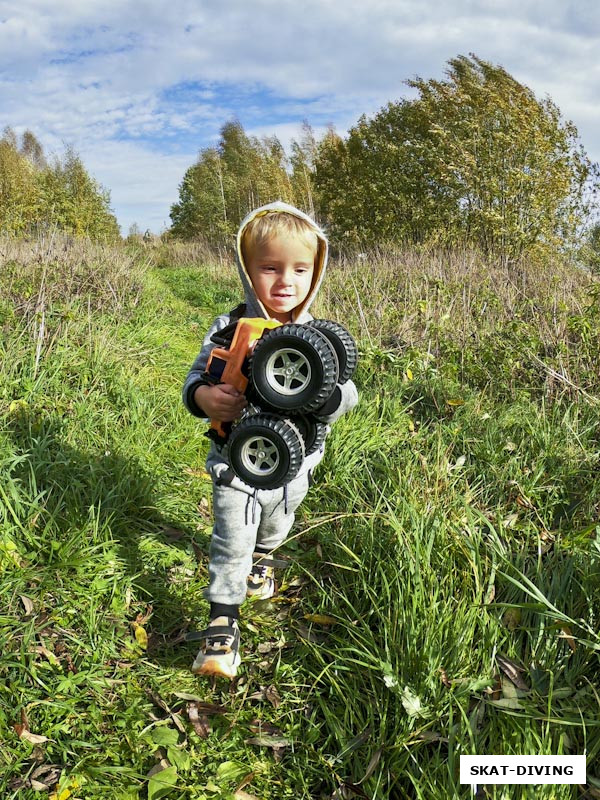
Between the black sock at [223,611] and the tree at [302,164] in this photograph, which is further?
the tree at [302,164]

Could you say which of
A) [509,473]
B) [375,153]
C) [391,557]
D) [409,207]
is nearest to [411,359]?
[509,473]

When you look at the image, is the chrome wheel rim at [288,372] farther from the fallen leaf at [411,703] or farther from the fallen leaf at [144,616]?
the fallen leaf at [144,616]

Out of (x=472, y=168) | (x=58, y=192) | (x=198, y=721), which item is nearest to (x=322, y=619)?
(x=198, y=721)

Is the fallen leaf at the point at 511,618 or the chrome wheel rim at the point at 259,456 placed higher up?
the chrome wheel rim at the point at 259,456

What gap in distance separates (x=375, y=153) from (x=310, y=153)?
10.9 feet

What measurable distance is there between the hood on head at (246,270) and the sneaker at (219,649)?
3.88ft

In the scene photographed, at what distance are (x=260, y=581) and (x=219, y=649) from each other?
18.2 inches

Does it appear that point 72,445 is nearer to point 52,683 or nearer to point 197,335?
point 52,683

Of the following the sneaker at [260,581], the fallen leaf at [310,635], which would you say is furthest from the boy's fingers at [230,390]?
the fallen leaf at [310,635]

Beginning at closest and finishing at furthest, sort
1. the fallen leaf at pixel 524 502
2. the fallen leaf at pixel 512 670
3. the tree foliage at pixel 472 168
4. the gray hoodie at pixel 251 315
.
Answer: the fallen leaf at pixel 512 670, the gray hoodie at pixel 251 315, the fallen leaf at pixel 524 502, the tree foliage at pixel 472 168

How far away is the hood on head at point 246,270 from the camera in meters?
2.05

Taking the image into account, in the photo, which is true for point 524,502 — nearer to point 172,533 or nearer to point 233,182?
point 172,533

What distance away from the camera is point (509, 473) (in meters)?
2.86

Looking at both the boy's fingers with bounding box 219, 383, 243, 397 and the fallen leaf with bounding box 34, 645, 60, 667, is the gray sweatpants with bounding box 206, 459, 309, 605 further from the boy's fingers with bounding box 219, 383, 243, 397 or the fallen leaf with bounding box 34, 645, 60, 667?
the fallen leaf with bounding box 34, 645, 60, 667
